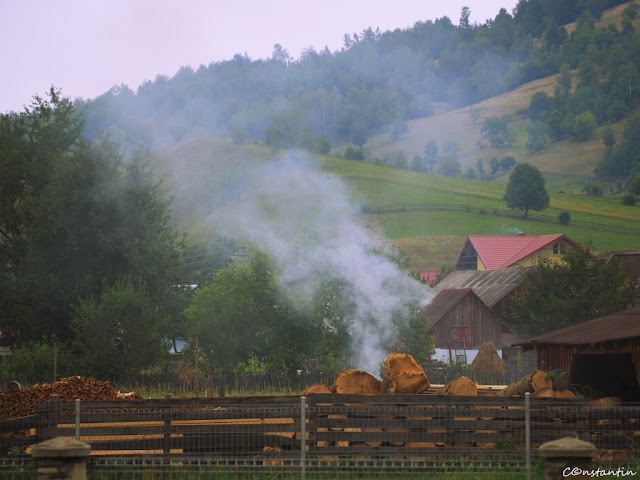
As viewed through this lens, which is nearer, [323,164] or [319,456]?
[319,456]

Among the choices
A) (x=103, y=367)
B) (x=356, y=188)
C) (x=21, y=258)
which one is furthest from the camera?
(x=356, y=188)

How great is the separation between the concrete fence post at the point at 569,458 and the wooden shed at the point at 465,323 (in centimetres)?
4559

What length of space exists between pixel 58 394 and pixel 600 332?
40.1ft

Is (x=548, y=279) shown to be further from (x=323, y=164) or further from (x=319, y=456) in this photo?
(x=323, y=164)

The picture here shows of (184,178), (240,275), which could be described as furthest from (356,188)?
(240,275)

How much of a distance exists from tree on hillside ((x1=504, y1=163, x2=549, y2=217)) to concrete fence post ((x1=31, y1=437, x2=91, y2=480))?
101951 millimetres

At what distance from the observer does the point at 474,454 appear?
14.2 meters

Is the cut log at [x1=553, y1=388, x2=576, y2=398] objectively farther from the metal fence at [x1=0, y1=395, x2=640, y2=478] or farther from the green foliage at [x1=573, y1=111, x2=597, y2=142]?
the green foliage at [x1=573, y1=111, x2=597, y2=142]

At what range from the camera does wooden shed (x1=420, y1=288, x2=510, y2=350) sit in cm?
5491

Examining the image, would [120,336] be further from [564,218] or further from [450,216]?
[564,218]

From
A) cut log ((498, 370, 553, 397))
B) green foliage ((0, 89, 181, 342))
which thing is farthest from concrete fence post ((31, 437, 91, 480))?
green foliage ((0, 89, 181, 342))

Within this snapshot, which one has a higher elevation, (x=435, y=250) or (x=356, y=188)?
(x=356, y=188)

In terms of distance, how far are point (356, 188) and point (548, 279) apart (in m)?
73.9

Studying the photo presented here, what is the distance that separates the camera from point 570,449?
9094mm
